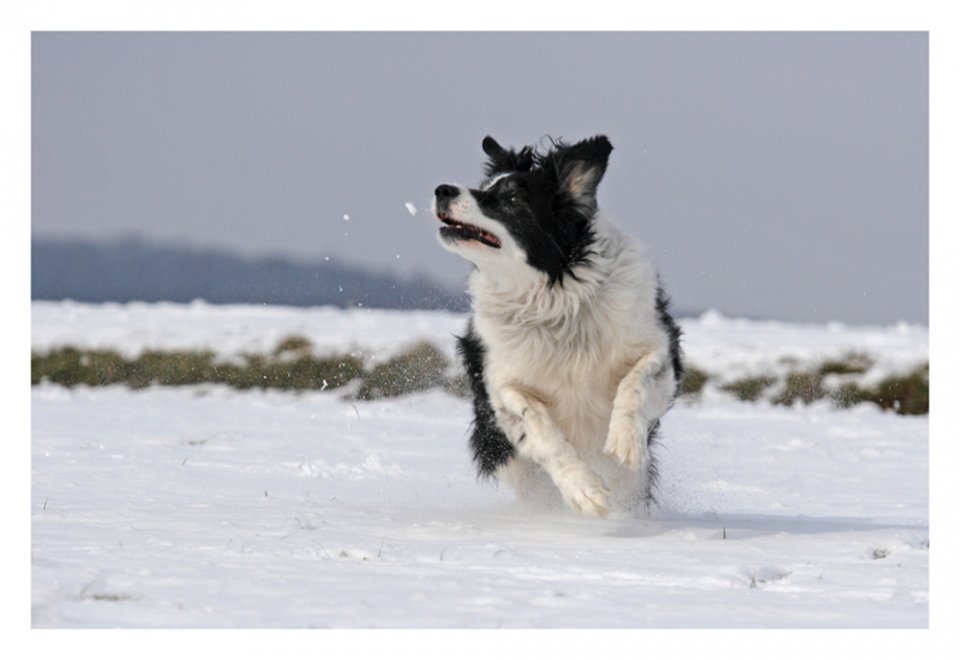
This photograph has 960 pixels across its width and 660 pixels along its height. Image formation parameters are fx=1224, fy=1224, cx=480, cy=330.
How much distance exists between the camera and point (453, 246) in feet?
20.2

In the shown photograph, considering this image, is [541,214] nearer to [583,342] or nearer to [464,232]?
[464,232]

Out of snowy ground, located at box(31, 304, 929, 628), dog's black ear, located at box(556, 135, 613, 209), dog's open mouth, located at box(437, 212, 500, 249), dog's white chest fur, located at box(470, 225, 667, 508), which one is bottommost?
snowy ground, located at box(31, 304, 929, 628)

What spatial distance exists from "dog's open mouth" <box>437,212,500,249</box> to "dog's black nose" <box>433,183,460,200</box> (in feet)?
0.28

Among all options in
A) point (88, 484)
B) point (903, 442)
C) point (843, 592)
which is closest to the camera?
point (843, 592)

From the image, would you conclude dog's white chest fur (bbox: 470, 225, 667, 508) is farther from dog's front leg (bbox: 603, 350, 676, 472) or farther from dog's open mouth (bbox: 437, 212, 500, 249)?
dog's open mouth (bbox: 437, 212, 500, 249)

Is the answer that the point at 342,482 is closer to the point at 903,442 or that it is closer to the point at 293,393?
the point at 903,442

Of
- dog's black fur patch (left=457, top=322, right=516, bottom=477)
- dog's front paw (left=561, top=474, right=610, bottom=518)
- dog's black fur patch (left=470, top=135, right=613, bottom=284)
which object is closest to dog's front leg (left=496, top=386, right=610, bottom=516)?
dog's front paw (left=561, top=474, right=610, bottom=518)

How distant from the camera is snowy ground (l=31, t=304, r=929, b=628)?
4.06m

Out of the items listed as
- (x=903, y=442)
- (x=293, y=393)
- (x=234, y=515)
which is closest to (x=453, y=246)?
(x=234, y=515)

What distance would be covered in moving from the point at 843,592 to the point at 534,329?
8.01 ft

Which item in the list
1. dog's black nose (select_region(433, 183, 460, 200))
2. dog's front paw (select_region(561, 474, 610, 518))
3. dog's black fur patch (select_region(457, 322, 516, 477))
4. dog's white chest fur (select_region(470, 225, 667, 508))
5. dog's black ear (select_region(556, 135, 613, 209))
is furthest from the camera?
dog's black fur patch (select_region(457, 322, 516, 477))

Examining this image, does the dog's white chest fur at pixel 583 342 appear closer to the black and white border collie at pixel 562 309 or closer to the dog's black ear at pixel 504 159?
the black and white border collie at pixel 562 309

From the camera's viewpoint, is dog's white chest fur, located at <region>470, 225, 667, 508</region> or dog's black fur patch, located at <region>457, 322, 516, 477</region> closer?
dog's white chest fur, located at <region>470, 225, 667, 508</region>

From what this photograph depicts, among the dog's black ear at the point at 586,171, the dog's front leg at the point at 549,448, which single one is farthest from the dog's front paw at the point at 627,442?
the dog's black ear at the point at 586,171
